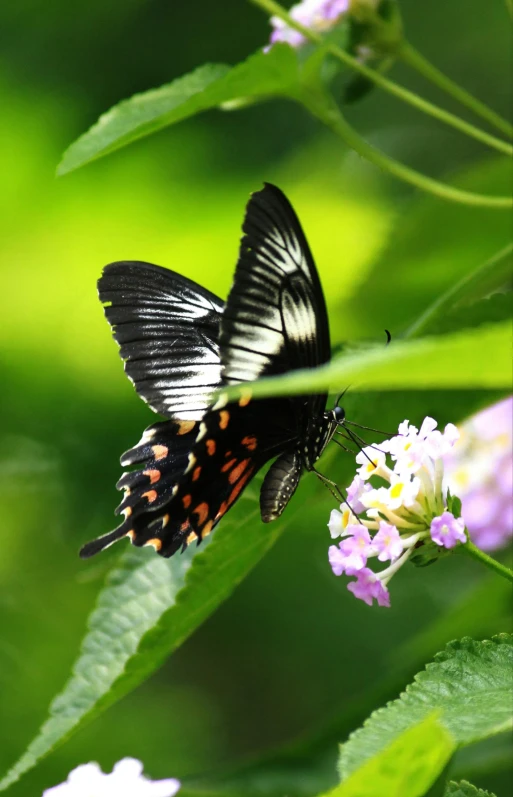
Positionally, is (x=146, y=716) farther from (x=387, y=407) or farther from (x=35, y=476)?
(x=387, y=407)

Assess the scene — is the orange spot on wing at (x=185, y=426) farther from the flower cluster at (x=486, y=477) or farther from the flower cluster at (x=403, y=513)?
the flower cluster at (x=486, y=477)

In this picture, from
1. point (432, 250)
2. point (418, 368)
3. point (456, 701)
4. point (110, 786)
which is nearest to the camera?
point (418, 368)

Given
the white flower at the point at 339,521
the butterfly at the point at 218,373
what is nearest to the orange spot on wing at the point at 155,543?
the butterfly at the point at 218,373

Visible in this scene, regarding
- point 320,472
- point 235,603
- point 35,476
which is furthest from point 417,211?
point 235,603

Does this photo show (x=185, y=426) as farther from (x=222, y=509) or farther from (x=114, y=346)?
(x=114, y=346)

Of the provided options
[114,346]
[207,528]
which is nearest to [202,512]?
[207,528]
